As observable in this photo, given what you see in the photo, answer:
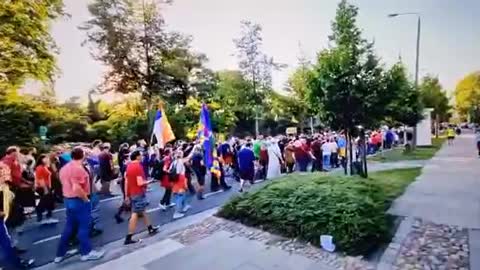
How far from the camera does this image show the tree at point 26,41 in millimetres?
11039

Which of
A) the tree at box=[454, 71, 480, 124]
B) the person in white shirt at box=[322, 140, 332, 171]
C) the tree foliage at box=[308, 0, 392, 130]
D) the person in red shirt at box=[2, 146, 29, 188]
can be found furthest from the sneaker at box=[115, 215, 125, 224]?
the tree at box=[454, 71, 480, 124]

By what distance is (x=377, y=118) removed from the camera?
9.79 meters

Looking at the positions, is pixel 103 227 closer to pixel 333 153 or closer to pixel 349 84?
pixel 349 84

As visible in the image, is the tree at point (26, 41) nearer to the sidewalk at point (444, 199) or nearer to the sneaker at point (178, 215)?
the sneaker at point (178, 215)

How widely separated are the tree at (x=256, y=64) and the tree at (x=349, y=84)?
1388 centimetres

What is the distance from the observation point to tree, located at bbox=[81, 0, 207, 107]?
1764 centimetres

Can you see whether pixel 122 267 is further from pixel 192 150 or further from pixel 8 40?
pixel 8 40

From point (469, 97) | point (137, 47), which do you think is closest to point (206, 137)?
point (137, 47)

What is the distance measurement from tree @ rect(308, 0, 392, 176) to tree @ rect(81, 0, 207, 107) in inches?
423

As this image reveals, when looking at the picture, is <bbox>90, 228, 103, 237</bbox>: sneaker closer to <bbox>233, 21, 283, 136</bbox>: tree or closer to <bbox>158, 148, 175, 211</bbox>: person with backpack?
<bbox>158, 148, 175, 211</bbox>: person with backpack

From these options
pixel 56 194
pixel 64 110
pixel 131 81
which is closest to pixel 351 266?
pixel 56 194

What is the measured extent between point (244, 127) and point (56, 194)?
20.0 metres

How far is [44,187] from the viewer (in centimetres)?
660

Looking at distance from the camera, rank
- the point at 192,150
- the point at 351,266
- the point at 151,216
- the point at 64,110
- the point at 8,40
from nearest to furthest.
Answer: the point at 351,266
the point at 151,216
the point at 192,150
the point at 8,40
the point at 64,110
